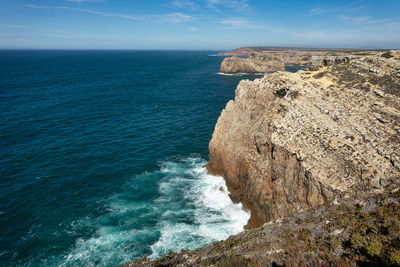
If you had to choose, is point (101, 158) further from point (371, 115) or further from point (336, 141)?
point (371, 115)

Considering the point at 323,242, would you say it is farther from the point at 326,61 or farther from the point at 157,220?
the point at 326,61

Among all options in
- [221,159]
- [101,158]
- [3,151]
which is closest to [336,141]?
[221,159]

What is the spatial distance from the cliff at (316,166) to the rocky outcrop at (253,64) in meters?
120

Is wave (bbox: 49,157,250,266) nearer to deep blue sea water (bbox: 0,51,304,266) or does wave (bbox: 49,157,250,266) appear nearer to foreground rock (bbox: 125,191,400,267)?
deep blue sea water (bbox: 0,51,304,266)

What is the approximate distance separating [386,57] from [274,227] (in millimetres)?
23850

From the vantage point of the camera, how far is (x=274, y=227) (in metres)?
16.2

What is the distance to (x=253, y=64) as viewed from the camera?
495 ft

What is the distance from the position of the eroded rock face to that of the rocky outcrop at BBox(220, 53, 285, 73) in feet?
397

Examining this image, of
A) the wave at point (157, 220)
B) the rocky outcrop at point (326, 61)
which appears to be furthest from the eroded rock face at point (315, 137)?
the wave at point (157, 220)

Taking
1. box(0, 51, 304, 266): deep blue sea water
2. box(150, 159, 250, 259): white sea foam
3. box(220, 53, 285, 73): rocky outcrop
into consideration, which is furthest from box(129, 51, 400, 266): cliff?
box(220, 53, 285, 73): rocky outcrop

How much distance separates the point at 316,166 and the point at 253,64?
142675mm

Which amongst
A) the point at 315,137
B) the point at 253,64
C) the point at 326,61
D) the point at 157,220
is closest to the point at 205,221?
the point at 157,220

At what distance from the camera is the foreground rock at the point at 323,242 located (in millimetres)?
11195

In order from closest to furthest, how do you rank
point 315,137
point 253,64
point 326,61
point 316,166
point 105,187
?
point 316,166, point 315,137, point 326,61, point 105,187, point 253,64
